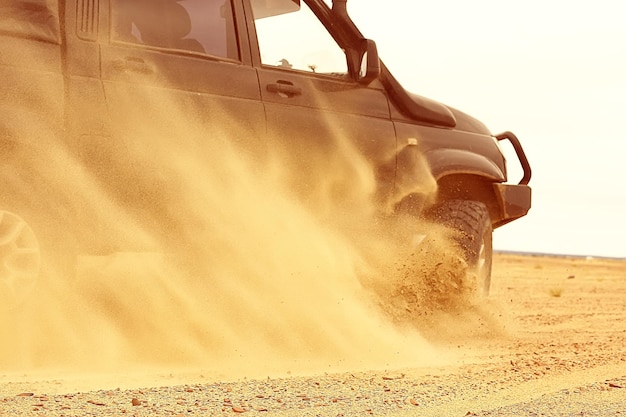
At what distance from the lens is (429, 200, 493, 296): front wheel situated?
7.77 m

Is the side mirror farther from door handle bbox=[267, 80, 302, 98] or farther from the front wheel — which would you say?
the front wheel

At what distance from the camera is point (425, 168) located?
7.40 m

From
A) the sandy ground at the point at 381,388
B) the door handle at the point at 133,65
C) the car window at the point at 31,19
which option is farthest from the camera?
the door handle at the point at 133,65

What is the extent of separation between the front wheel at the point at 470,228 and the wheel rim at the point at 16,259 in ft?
10.9

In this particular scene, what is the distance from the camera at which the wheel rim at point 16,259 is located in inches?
214

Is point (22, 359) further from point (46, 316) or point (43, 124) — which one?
point (43, 124)

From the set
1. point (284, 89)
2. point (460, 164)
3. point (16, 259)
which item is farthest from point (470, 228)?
point (16, 259)

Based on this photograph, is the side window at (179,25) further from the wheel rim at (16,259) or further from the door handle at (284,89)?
the wheel rim at (16,259)

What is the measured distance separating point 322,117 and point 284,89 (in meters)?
0.35

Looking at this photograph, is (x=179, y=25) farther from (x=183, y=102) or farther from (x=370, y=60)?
(x=370, y=60)

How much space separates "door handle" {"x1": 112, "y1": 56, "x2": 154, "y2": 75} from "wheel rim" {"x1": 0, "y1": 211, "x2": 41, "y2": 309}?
107 centimetres

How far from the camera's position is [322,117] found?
22.2 feet

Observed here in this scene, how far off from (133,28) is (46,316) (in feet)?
5.83


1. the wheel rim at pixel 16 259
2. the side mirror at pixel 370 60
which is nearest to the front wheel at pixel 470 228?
the side mirror at pixel 370 60
